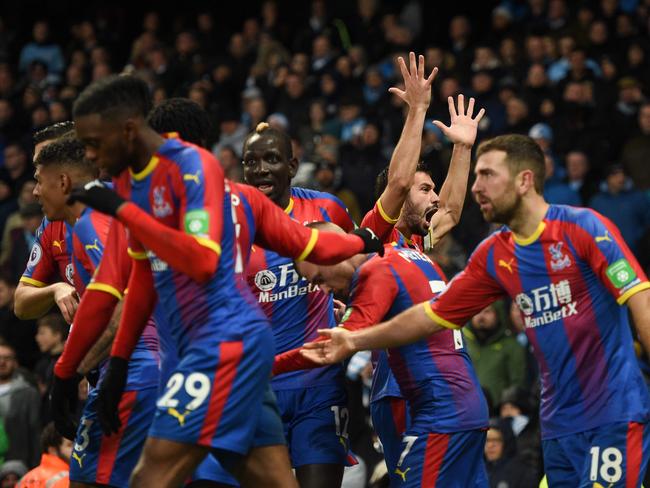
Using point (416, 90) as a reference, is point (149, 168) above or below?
below

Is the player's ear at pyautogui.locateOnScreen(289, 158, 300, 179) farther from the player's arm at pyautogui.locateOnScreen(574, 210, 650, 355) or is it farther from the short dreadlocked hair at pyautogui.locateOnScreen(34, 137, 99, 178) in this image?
the player's arm at pyautogui.locateOnScreen(574, 210, 650, 355)

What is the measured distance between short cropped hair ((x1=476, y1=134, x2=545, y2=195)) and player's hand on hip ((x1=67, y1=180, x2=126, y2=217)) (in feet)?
6.73

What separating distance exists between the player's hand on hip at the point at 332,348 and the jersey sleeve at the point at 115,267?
40.1 inches

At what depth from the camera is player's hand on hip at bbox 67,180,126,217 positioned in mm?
5105

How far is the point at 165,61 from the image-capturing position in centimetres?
1992

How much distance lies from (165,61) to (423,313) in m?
14.3

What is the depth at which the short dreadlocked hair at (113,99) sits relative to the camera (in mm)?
5293

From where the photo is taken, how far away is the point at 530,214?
243 inches

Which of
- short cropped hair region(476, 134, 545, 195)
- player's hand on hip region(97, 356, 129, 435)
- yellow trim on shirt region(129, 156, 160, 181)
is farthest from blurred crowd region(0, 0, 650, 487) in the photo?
yellow trim on shirt region(129, 156, 160, 181)

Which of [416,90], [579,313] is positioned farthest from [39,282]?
[579,313]

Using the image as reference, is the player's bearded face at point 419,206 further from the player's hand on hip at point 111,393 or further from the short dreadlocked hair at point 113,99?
the short dreadlocked hair at point 113,99

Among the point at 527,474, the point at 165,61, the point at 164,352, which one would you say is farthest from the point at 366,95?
the point at 164,352

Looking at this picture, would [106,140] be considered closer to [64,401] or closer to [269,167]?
[64,401]

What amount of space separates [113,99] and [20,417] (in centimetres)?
710
